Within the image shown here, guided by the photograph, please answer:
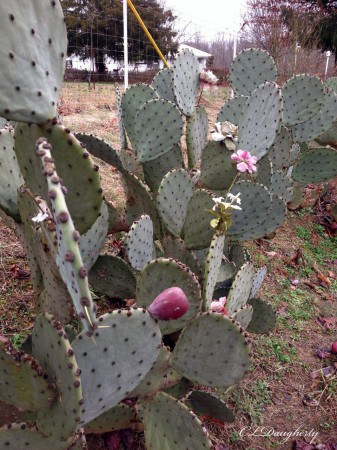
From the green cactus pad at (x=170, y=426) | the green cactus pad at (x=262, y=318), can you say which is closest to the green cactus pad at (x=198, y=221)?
the green cactus pad at (x=262, y=318)

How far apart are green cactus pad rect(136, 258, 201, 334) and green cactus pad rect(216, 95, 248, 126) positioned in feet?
5.21

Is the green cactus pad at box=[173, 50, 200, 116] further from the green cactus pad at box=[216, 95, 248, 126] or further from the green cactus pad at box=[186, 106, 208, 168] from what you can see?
the green cactus pad at box=[216, 95, 248, 126]

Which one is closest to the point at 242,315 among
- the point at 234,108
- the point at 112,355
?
the point at 112,355

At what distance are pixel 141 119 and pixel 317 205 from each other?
283cm

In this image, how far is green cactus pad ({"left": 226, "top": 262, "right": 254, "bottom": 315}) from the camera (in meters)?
1.79

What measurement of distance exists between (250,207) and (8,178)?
104 centimetres

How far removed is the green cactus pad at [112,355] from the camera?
1130 mm

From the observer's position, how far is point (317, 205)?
4.52 m

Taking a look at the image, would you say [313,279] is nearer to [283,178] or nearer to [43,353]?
[283,178]

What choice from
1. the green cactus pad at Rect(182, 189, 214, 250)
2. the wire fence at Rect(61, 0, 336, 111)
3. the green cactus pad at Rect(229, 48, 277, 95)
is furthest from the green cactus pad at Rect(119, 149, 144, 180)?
the wire fence at Rect(61, 0, 336, 111)

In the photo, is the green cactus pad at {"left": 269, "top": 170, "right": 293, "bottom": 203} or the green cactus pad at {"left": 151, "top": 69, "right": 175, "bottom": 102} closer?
the green cactus pad at {"left": 151, "top": 69, "right": 175, "bottom": 102}

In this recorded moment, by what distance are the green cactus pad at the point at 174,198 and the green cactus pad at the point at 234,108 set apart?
0.98 metres

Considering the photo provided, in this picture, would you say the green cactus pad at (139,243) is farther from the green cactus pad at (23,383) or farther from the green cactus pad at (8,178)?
the green cactus pad at (23,383)

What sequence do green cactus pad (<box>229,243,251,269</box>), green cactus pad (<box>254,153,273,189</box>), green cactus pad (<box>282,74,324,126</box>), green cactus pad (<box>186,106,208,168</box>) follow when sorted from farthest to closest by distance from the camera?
1. green cactus pad (<box>282,74,324,126</box>)
2. green cactus pad (<box>254,153,273,189</box>)
3. green cactus pad (<box>186,106,208,168</box>)
4. green cactus pad (<box>229,243,251,269</box>)
